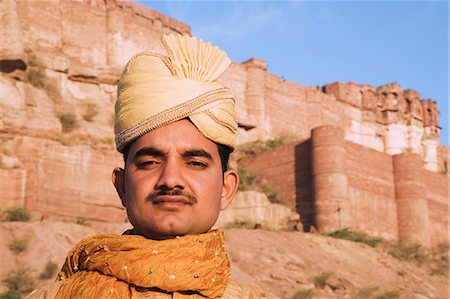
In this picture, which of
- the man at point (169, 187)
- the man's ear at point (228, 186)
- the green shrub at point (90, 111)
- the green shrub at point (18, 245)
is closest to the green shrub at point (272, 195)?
the green shrub at point (90, 111)

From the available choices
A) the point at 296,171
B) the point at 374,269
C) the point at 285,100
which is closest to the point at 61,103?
the point at 296,171

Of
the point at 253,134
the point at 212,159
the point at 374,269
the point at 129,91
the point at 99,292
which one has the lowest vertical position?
the point at 374,269

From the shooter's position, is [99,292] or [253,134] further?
[253,134]

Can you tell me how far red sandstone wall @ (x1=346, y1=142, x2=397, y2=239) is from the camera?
24.6m

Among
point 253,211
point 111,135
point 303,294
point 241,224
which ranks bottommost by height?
point 303,294

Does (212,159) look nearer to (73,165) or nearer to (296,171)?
(73,165)

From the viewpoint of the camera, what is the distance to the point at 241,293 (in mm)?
2131

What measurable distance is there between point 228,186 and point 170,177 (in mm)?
346

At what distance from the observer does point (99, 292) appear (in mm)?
1942

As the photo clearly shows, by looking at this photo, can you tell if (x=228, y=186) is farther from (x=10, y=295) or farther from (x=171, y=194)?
(x=10, y=295)

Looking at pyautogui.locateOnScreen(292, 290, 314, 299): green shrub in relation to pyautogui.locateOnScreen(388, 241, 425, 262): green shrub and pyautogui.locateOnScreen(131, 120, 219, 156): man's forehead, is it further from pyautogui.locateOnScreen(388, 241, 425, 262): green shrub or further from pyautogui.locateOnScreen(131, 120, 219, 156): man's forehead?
pyautogui.locateOnScreen(131, 120, 219, 156): man's forehead

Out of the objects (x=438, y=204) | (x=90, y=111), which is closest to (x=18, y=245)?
(x=90, y=111)

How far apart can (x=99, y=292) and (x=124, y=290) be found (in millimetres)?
69

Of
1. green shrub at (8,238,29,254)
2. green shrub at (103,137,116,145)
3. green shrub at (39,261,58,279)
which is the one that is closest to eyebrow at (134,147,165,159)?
green shrub at (39,261,58,279)
